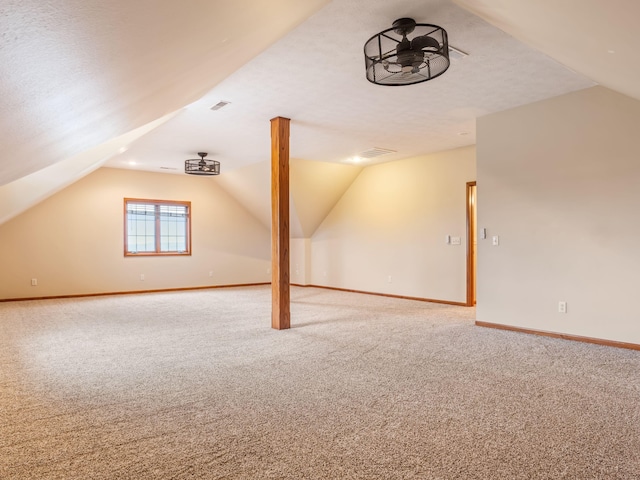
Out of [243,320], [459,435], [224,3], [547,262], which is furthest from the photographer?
[243,320]

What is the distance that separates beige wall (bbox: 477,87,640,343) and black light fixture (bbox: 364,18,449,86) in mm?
2470

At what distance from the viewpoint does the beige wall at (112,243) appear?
7.50m

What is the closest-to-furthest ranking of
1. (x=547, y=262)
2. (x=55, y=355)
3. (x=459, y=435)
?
(x=459, y=435) → (x=55, y=355) → (x=547, y=262)

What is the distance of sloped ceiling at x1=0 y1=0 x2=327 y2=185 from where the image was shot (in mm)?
1145

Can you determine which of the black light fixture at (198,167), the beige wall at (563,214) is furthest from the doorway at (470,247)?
the black light fixture at (198,167)

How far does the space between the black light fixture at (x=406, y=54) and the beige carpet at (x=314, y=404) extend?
2270mm

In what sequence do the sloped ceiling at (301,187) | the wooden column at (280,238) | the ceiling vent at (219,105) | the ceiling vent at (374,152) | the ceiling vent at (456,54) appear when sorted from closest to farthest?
1. the ceiling vent at (456,54)
2. the ceiling vent at (219,105)
3. the wooden column at (280,238)
4. the ceiling vent at (374,152)
5. the sloped ceiling at (301,187)

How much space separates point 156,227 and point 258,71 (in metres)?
6.28

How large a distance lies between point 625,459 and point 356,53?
323 cm

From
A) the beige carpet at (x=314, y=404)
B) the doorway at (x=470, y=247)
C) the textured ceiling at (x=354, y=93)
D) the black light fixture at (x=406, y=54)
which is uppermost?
the textured ceiling at (x=354, y=93)

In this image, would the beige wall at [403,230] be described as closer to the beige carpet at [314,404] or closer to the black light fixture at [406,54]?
the beige carpet at [314,404]

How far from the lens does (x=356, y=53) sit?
131 inches

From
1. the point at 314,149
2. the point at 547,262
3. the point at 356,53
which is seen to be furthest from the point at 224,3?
the point at 314,149

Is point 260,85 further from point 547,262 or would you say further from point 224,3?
point 547,262
